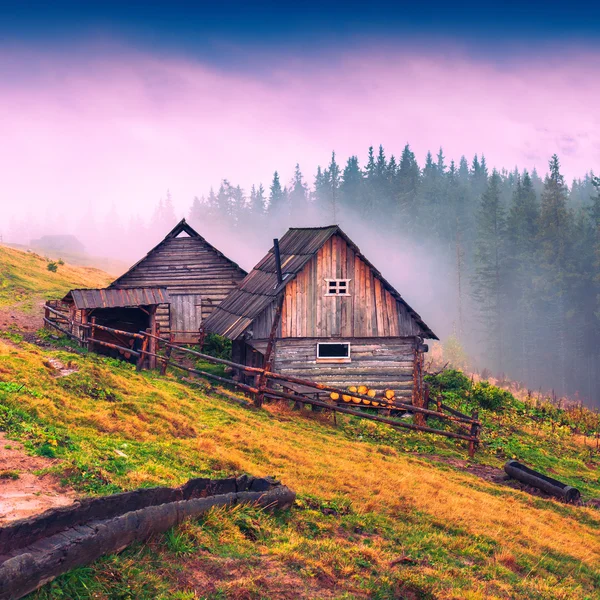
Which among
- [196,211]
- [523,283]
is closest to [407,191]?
[523,283]

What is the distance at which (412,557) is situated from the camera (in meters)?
7.75

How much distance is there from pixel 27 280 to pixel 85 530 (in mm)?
39247

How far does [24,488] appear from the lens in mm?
6977

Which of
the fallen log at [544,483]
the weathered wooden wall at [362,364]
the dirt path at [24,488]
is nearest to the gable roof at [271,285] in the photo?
the weathered wooden wall at [362,364]

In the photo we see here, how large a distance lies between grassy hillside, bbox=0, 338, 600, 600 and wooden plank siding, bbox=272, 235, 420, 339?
5.67 meters

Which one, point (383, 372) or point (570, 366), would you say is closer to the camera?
A: point (383, 372)

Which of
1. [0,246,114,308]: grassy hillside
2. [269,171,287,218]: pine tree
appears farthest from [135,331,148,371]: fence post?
[269,171,287,218]: pine tree

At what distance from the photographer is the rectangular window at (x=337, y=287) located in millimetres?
22359

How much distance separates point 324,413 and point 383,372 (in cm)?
453

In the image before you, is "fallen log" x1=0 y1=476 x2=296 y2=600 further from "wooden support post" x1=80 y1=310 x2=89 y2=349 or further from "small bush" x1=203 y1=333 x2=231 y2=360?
"small bush" x1=203 y1=333 x2=231 y2=360

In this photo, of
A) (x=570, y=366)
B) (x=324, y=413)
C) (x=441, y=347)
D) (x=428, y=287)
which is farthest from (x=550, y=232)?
(x=324, y=413)

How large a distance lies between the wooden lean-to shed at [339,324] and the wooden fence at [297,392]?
1188 millimetres

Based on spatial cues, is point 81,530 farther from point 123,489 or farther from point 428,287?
point 428,287

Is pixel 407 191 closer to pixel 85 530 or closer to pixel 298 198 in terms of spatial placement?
pixel 298 198
